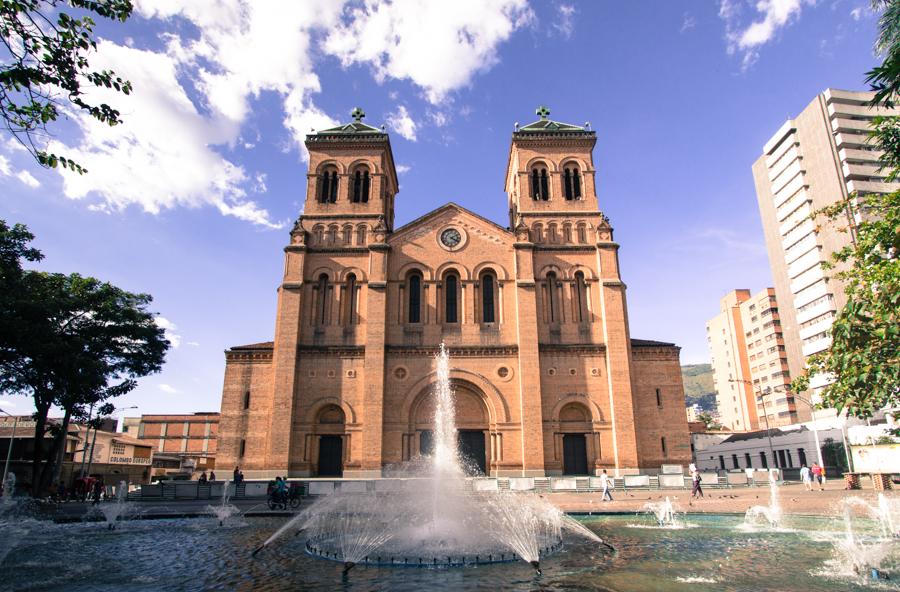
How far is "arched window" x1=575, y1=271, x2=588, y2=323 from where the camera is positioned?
34594 mm

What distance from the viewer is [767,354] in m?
85.6

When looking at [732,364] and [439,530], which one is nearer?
[439,530]

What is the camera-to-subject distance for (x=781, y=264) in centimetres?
6881

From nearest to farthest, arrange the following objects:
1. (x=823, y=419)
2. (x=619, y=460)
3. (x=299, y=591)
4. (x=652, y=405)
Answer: (x=299, y=591) < (x=619, y=460) < (x=652, y=405) < (x=823, y=419)

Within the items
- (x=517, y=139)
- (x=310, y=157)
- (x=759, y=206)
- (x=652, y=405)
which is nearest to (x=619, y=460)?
(x=652, y=405)

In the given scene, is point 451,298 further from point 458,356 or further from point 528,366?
point 528,366

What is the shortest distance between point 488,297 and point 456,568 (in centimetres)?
2600

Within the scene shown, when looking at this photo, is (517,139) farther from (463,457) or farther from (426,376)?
(463,457)

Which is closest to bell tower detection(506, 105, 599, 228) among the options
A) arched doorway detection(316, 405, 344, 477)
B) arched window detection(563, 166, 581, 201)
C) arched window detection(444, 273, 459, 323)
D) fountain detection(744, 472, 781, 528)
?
arched window detection(563, 166, 581, 201)

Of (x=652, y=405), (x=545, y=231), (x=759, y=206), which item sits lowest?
(x=652, y=405)

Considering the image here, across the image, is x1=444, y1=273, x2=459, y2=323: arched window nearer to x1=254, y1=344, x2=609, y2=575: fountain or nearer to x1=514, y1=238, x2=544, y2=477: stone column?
x1=514, y1=238, x2=544, y2=477: stone column

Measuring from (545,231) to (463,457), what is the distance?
15.7 meters

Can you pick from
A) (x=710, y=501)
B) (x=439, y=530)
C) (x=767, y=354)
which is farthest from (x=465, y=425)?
(x=767, y=354)

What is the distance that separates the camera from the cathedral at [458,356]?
31.9m
